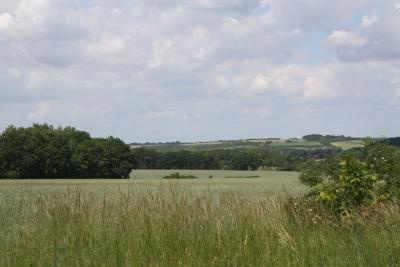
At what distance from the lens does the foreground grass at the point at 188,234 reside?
26.7 ft

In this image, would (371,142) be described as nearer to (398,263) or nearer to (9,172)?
(398,263)

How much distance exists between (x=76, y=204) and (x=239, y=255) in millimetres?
4291

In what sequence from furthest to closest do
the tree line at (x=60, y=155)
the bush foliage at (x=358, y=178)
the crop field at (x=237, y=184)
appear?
the tree line at (x=60, y=155) < the crop field at (x=237, y=184) < the bush foliage at (x=358, y=178)

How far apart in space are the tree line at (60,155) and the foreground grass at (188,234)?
75.3 metres

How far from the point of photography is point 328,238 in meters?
9.93

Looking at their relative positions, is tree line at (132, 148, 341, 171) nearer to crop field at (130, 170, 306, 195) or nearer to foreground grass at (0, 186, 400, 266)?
crop field at (130, 170, 306, 195)

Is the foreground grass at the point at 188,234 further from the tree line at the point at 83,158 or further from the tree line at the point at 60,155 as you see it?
the tree line at the point at 60,155

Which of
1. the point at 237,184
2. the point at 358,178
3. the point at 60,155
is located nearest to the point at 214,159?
the point at 60,155

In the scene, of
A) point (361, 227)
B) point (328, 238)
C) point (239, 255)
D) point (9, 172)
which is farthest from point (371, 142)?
point (9, 172)

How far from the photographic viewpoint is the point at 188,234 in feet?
31.7

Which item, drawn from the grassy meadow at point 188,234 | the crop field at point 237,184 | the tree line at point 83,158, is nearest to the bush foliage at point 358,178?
the grassy meadow at point 188,234

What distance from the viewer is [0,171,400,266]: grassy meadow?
814cm

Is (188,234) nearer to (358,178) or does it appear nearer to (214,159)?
(358,178)

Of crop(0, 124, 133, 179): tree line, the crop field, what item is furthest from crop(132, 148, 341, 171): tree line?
the crop field
